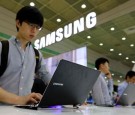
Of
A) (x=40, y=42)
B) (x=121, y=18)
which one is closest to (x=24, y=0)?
(x=40, y=42)

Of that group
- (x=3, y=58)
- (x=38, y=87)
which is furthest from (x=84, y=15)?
(x=3, y=58)

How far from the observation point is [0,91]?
1162mm

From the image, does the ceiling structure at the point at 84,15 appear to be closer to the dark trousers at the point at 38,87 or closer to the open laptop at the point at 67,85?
the dark trousers at the point at 38,87

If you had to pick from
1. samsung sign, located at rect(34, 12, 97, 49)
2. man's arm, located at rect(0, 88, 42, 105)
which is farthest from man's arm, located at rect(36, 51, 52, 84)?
samsung sign, located at rect(34, 12, 97, 49)

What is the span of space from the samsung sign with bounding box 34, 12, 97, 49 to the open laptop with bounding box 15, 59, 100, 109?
403 cm

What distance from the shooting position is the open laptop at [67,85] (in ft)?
3.60

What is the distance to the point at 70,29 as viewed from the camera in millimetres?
5988

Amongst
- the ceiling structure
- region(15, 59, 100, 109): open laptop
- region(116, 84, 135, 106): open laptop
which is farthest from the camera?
the ceiling structure

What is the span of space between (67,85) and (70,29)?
4.92 meters

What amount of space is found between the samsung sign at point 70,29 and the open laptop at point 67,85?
403 cm

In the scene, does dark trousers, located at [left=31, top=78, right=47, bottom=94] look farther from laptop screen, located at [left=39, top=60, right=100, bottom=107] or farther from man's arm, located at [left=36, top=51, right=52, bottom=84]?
laptop screen, located at [left=39, top=60, right=100, bottom=107]

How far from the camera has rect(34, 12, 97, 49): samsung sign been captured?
17.8 ft

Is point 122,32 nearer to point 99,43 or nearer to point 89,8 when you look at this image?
point 99,43

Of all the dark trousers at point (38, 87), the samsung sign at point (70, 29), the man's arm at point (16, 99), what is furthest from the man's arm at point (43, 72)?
the samsung sign at point (70, 29)
